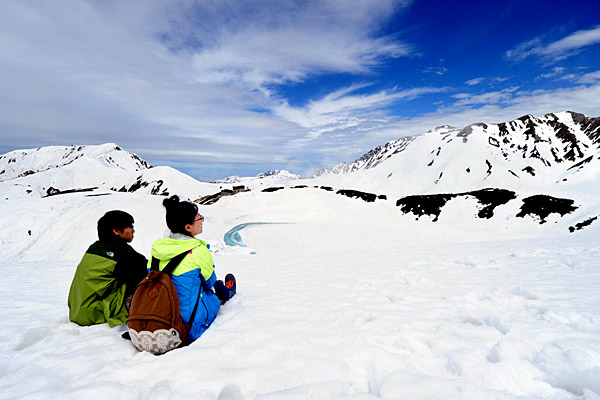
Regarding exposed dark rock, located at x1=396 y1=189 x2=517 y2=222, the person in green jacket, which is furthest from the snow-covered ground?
exposed dark rock, located at x1=396 y1=189 x2=517 y2=222

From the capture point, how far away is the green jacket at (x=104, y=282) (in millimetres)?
4758

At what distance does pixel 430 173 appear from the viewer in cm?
14050

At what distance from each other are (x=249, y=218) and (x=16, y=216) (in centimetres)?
2858

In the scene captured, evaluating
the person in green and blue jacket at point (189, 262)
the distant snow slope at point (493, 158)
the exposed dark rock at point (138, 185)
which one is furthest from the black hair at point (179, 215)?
the exposed dark rock at point (138, 185)

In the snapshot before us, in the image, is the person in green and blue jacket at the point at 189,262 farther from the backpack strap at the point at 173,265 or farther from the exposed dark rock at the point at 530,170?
the exposed dark rock at the point at 530,170

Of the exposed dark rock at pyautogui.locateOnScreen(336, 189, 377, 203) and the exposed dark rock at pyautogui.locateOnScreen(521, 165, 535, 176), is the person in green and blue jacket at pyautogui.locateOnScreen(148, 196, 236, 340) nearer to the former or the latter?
the exposed dark rock at pyautogui.locateOnScreen(336, 189, 377, 203)

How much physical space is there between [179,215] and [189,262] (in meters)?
0.78

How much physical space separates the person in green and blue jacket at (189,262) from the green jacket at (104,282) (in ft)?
2.89

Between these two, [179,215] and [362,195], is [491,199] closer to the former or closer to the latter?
[362,195]

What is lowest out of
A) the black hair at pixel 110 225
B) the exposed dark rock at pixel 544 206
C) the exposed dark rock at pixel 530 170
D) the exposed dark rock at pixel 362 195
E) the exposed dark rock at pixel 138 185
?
the black hair at pixel 110 225

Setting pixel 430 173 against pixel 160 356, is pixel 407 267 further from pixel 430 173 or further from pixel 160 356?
pixel 430 173

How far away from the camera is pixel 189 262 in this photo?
4.30m

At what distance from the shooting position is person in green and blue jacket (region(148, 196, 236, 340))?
13.9 ft

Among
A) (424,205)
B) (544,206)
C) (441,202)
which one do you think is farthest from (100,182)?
(544,206)
